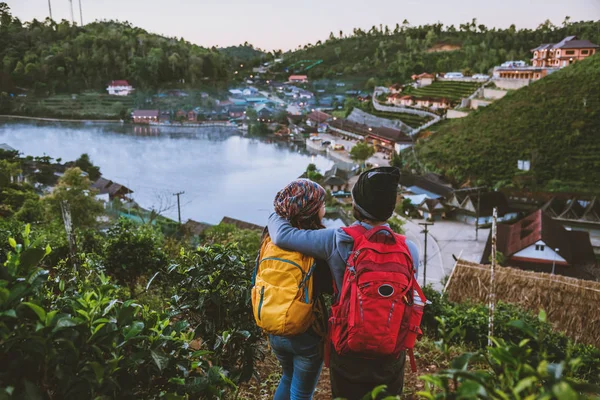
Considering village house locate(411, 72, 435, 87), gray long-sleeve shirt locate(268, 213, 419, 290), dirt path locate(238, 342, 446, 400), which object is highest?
village house locate(411, 72, 435, 87)

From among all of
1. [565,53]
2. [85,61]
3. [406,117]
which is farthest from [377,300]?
[85,61]

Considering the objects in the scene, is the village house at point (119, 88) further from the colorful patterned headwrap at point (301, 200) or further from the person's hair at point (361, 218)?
the person's hair at point (361, 218)

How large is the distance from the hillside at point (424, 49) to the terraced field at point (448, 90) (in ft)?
14.7

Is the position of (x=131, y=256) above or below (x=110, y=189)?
above

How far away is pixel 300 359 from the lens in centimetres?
120

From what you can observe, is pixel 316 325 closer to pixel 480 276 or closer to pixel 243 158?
pixel 480 276

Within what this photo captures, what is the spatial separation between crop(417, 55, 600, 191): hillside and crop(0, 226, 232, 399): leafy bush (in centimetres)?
1705

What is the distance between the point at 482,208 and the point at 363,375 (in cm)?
1373

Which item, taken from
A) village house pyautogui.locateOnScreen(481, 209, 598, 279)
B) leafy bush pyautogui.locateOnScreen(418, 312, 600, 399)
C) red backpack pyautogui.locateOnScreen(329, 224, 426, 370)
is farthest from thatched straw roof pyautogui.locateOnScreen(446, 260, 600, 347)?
village house pyautogui.locateOnScreen(481, 209, 598, 279)

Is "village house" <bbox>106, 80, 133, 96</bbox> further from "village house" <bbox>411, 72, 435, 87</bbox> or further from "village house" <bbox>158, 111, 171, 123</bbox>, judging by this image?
"village house" <bbox>411, 72, 435, 87</bbox>

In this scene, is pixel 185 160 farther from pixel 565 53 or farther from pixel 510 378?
pixel 510 378

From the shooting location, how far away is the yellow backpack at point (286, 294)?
110cm

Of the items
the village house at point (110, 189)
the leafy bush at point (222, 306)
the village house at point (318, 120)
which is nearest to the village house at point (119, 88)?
the village house at point (318, 120)

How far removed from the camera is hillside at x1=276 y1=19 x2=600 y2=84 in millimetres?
38300
